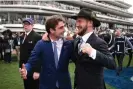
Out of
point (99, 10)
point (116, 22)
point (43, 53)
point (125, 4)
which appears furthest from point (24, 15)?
point (125, 4)

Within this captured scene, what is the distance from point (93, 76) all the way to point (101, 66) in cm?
15

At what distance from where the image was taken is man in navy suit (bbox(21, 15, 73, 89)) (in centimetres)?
434

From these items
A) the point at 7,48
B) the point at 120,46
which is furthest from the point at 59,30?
the point at 7,48

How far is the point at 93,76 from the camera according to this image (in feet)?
12.7

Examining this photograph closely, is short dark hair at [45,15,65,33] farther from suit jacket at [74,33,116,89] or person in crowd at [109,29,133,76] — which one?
person in crowd at [109,29,133,76]

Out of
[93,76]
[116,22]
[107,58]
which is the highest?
[107,58]

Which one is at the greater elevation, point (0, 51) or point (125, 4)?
point (0, 51)

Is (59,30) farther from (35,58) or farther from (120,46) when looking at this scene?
(120,46)

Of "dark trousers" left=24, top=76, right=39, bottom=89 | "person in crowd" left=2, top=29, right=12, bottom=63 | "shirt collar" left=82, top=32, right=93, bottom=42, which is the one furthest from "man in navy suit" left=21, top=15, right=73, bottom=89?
"person in crowd" left=2, top=29, right=12, bottom=63

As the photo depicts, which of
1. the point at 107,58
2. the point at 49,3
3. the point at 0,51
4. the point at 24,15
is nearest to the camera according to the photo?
the point at 107,58

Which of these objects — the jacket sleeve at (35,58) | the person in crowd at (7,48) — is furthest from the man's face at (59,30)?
the person in crowd at (7,48)

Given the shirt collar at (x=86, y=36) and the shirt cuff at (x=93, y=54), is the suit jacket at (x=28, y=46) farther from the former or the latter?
the shirt cuff at (x=93, y=54)

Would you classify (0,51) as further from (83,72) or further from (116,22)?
(116,22)

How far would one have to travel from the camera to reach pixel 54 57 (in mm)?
4414
